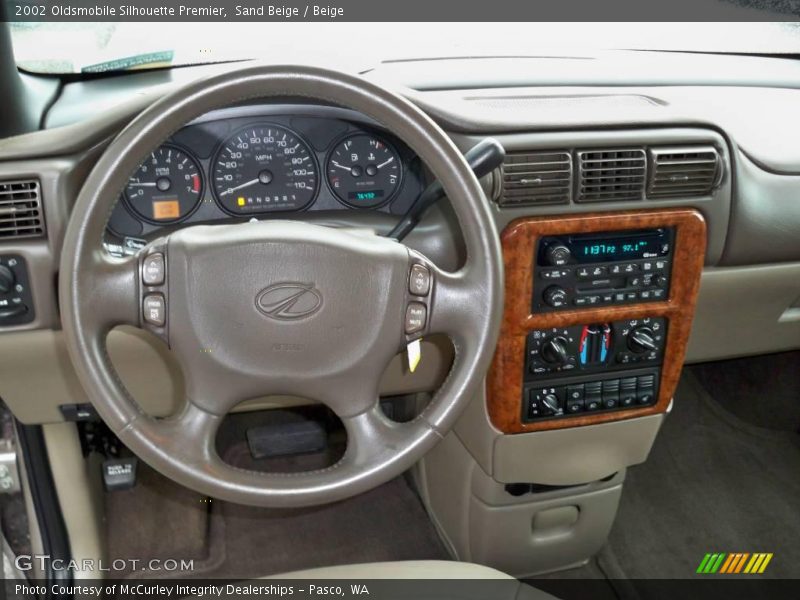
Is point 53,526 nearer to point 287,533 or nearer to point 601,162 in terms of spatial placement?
point 287,533

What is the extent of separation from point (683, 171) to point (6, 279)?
118 centimetres

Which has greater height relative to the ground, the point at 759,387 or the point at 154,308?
the point at 154,308

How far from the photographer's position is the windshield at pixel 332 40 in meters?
1.69

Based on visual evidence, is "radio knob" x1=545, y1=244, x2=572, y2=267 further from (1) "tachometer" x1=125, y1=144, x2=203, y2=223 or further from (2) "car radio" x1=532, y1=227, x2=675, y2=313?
(1) "tachometer" x1=125, y1=144, x2=203, y2=223

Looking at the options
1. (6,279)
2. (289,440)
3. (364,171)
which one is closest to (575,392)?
(364,171)

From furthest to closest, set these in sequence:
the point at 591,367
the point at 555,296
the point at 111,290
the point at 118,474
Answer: the point at 118,474
the point at 591,367
the point at 555,296
the point at 111,290

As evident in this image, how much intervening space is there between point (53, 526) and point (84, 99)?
0.91m

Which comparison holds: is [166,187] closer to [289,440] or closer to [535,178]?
[535,178]

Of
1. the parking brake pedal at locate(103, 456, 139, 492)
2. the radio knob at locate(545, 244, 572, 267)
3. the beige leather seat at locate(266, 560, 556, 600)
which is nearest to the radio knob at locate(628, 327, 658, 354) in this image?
the radio knob at locate(545, 244, 572, 267)

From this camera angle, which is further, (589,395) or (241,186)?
(589,395)

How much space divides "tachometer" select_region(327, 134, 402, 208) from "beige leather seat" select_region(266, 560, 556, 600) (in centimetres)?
62

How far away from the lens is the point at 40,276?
1.41m

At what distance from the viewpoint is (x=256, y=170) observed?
1475 millimetres

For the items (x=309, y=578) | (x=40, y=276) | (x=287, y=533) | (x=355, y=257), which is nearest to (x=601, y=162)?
(x=355, y=257)
